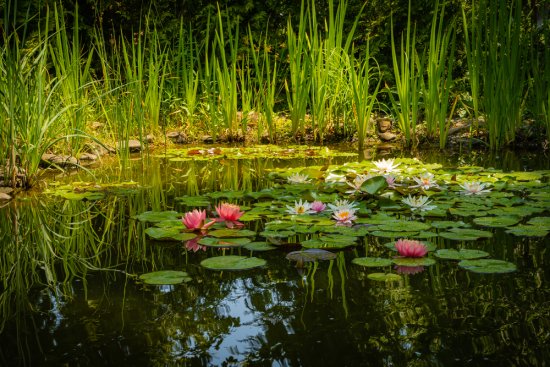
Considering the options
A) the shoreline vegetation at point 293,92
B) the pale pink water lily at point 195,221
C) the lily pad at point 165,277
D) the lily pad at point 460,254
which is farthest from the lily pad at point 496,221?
the shoreline vegetation at point 293,92

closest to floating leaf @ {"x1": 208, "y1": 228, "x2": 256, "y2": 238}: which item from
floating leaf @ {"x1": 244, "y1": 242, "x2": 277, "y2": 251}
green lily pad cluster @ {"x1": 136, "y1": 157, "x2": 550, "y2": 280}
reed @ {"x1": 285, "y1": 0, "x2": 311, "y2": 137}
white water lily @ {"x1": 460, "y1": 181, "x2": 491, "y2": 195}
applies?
green lily pad cluster @ {"x1": 136, "y1": 157, "x2": 550, "y2": 280}

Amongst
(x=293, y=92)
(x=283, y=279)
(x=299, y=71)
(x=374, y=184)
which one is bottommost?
(x=283, y=279)

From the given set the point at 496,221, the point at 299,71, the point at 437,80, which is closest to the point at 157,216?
the point at 496,221

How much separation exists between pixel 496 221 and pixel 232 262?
95cm

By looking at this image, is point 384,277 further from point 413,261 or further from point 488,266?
point 488,266

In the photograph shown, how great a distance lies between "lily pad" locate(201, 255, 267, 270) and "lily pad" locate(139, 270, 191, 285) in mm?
83

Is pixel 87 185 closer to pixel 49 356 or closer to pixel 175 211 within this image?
pixel 175 211

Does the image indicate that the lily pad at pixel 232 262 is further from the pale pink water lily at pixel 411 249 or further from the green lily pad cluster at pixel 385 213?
the pale pink water lily at pixel 411 249

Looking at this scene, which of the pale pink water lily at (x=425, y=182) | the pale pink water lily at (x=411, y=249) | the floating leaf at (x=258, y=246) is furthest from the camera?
the pale pink water lily at (x=425, y=182)

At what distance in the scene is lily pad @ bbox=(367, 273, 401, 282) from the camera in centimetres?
136

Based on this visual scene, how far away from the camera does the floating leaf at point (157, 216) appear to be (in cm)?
204

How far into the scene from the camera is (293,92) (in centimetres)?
479

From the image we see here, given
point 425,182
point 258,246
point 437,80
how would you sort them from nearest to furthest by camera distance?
point 258,246, point 425,182, point 437,80

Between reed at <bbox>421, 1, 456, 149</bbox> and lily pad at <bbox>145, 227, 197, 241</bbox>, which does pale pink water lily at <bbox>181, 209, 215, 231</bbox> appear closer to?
lily pad at <bbox>145, 227, 197, 241</bbox>
